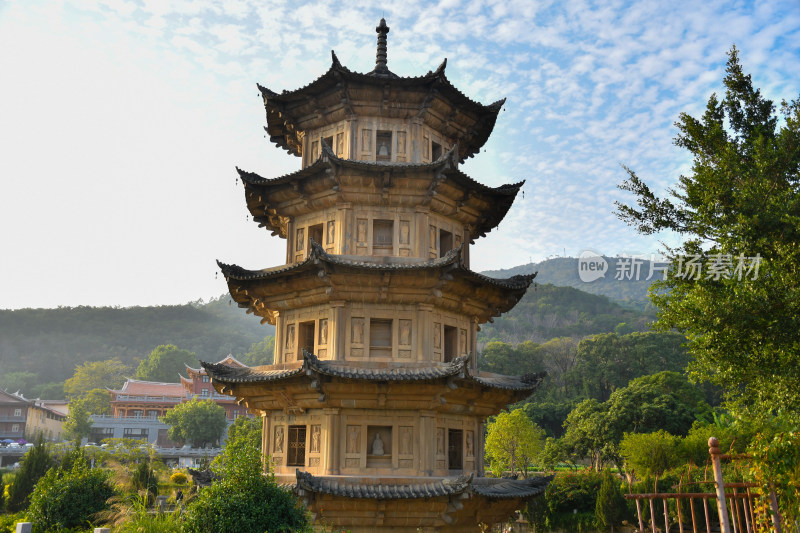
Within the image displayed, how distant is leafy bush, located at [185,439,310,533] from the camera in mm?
12297

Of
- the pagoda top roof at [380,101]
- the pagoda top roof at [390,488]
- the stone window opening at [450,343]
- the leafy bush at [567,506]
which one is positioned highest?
the pagoda top roof at [380,101]

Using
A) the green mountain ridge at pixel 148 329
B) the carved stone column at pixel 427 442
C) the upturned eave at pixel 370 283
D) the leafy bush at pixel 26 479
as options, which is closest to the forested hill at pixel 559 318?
the green mountain ridge at pixel 148 329

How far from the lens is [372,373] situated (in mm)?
16656

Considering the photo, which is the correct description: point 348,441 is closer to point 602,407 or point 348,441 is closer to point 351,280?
point 351,280

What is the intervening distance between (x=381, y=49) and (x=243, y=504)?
16066 mm

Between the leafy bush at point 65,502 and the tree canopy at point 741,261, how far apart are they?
16360mm

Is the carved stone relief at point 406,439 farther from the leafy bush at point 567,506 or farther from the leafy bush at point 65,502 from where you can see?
the leafy bush at point 567,506

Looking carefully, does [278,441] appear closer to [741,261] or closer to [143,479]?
[741,261]

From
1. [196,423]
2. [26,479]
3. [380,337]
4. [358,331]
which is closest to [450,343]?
[380,337]

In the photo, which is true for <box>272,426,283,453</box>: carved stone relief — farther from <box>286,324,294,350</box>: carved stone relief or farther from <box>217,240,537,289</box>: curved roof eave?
<box>217,240,537,289</box>: curved roof eave

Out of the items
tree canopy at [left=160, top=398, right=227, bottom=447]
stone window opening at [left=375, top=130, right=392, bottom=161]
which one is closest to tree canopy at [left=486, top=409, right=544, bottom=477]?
stone window opening at [left=375, top=130, right=392, bottom=161]

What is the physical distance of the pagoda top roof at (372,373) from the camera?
1609 cm

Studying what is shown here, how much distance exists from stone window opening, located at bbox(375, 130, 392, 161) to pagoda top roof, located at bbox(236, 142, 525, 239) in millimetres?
1321

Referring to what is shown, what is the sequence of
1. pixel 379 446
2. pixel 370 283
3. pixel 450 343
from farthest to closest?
pixel 450 343, pixel 370 283, pixel 379 446
